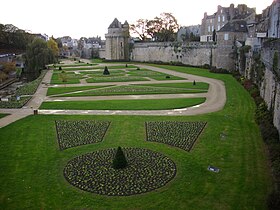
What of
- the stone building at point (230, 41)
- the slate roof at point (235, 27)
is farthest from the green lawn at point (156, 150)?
the slate roof at point (235, 27)

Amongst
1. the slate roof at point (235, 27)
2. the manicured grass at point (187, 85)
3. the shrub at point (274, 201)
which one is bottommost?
the shrub at point (274, 201)

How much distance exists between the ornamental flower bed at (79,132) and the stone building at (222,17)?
52.5 metres

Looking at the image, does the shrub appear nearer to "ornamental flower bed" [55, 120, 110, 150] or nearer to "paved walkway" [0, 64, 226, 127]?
"ornamental flower bed" [55, 120, 110, 150]

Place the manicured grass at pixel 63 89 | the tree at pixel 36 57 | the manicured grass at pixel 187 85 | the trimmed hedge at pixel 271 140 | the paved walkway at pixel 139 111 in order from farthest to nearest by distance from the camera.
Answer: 1. the tree at pixel 36 57
2. the manicured grass at pixel 187 85
3. the manicured grass at pixel 63 89
4. the paved walkway at pixel 139 111
5. the trimmed hedge at pixel 271 140

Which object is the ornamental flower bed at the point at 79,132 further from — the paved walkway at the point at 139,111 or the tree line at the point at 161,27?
the tree line at the point at 161,27

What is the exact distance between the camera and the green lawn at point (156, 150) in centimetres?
1136

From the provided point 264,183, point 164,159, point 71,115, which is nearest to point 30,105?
point 71,115

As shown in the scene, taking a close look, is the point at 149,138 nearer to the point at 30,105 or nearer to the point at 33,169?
the point at 33,169

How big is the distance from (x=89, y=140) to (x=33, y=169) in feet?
15.2

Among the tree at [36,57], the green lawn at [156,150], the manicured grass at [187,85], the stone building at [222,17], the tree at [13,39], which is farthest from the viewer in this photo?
the tree at [13,39]

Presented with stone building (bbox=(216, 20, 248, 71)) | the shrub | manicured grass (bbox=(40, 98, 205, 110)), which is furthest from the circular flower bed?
stone building (bbox=(216, 20, 248, 71))

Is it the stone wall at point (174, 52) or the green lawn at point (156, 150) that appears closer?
the green lawn at point (156, 150)

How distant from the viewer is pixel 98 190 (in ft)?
40.0

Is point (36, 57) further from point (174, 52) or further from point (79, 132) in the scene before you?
point (79, 132)
